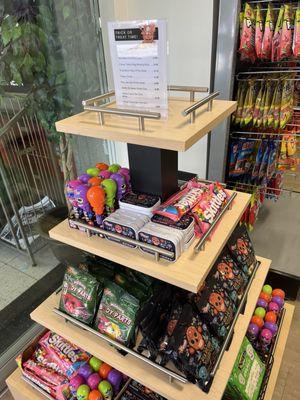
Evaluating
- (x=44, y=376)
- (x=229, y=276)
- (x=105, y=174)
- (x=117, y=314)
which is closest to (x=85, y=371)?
(x=44, y=376)

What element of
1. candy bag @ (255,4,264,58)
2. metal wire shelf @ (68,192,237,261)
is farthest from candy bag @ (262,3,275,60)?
metal wire shelf @ (68,192,237,261)

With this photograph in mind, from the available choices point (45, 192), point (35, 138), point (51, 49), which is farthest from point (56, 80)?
point (45, 192)

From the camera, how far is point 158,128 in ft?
2.53

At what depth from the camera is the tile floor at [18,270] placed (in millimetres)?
1952

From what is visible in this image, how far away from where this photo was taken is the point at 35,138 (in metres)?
1.95

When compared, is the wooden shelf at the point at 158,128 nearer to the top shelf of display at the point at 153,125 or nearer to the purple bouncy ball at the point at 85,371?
the top shelf of display at the point at 153,125

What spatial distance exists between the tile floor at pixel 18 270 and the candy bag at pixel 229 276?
1.39 meters

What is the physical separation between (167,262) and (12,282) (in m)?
1.53

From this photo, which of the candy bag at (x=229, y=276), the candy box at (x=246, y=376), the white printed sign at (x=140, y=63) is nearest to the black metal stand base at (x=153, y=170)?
the white printed sign at (x=140, y=63)

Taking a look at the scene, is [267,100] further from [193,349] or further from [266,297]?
[193,349]

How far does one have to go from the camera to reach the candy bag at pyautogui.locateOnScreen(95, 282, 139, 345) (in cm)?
97

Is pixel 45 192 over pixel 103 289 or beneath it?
beneath

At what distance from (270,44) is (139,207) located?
1009mm

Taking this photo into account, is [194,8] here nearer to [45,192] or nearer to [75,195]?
[75,195]
